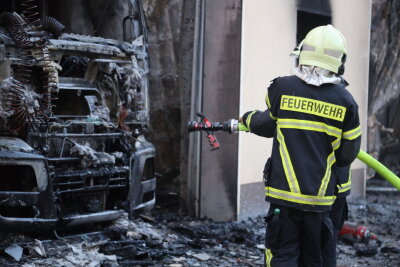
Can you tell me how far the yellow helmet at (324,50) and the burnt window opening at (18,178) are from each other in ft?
8.30

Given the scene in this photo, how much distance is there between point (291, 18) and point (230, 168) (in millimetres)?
2217

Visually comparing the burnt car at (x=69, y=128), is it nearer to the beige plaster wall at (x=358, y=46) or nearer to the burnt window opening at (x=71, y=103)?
the burnt window opening at (x=71, y=103)

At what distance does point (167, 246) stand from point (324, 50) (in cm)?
264

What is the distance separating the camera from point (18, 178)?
4699mm

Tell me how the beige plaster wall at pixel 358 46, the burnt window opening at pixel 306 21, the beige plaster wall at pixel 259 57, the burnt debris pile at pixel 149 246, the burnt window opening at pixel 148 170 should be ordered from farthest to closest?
the beige plaster wall at pixel 358 46 < the burnt window opening at pixel 306 21 < the beige plaster wall at pixel 259 57 < the burnt window opening at pixel 148 170 < the burnt debris pile at pixel 149 246

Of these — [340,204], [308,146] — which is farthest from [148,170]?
[308,146]

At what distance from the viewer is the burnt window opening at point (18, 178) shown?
183 inches

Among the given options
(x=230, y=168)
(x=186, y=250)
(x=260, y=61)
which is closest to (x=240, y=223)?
(x=230, y=168)

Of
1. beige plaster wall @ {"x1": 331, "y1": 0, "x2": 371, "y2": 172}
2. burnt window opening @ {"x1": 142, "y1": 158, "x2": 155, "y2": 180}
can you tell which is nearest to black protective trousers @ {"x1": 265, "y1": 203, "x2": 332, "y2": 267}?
burnt window opening @ {"x1": 142, "y1": 158, "x2": 155, "y2": 180}

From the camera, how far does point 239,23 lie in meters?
6.48

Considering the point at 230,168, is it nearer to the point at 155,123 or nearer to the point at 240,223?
the point at 240,223

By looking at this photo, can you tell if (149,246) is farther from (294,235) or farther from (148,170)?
(294,235)

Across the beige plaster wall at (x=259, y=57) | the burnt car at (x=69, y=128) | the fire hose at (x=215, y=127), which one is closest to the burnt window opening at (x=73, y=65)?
the burnt car at (x=69, y=128)

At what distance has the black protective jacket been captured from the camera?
130 inches
